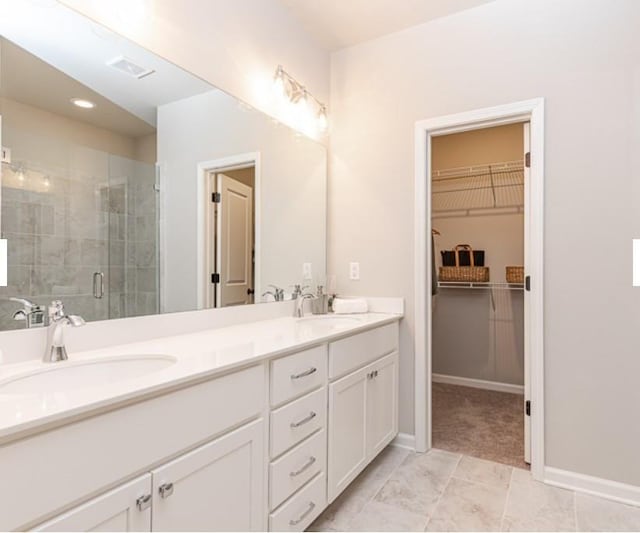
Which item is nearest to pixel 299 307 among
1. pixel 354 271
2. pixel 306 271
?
pixel 306 271

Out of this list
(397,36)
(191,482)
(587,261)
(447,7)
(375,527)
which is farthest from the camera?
(397,36)

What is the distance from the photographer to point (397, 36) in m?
2.44

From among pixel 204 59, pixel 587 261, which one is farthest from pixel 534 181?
pixel 204 59

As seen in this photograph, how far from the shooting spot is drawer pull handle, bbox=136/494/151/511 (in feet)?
3.00

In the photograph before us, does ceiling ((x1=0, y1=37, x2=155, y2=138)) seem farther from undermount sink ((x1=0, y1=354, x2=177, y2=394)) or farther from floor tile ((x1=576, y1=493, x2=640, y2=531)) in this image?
floor tile ((x1=576, y1=493, x2=640, y2=531))

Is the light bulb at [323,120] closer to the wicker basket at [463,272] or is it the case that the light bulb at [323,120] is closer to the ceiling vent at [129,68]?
the ceiling vent at [129,68]

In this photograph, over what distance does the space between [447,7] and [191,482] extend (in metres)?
2.58

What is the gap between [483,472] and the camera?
210 cm

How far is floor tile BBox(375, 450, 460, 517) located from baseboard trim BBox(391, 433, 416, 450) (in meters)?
0.06

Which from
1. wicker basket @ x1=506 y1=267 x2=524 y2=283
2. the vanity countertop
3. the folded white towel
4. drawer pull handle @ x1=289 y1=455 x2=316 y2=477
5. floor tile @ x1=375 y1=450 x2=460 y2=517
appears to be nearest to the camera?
the vanity countertop

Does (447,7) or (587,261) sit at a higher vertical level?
(447,7)

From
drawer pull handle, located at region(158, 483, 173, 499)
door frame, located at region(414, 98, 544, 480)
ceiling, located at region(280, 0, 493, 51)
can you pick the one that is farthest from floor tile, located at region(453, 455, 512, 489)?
ceiling, located at region(280, 0, 493, 51)

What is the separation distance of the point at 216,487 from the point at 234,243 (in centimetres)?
113

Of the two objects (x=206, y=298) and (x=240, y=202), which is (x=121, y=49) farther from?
(x=206, y=298)
